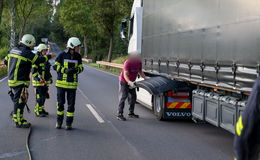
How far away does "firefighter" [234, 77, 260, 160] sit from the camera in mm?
1913

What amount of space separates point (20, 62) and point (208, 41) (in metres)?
3.74

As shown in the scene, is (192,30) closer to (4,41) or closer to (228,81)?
(228,81)

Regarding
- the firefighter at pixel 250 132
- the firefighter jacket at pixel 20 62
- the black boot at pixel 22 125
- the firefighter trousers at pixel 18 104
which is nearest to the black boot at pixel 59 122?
the black boot at pixel 22 125

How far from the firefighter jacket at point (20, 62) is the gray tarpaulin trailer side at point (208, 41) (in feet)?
9.14

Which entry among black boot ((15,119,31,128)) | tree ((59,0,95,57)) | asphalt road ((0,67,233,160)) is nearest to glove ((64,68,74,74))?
asphalt road ((0,67,233,160))

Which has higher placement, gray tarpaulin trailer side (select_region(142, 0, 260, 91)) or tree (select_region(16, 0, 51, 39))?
tree (select_region(16, 0, 51, 39))

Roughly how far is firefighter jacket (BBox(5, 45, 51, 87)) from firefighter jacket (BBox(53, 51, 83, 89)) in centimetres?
41

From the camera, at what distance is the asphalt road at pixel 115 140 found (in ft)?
18.9

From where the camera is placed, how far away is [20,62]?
7.51m

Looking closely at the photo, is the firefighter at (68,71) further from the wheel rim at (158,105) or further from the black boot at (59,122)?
the wheel rim at (158,105)

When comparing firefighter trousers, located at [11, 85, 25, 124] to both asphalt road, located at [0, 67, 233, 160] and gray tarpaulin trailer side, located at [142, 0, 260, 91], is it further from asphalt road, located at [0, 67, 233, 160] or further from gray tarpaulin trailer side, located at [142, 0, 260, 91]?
gray tarpaulin trailer side, located at [142, 0, 260, 91]

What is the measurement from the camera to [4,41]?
5650 cm

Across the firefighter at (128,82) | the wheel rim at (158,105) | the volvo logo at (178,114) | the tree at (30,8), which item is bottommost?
the volvo logo at (178,114)

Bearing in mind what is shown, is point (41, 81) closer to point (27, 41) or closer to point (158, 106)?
point (27, 41)
